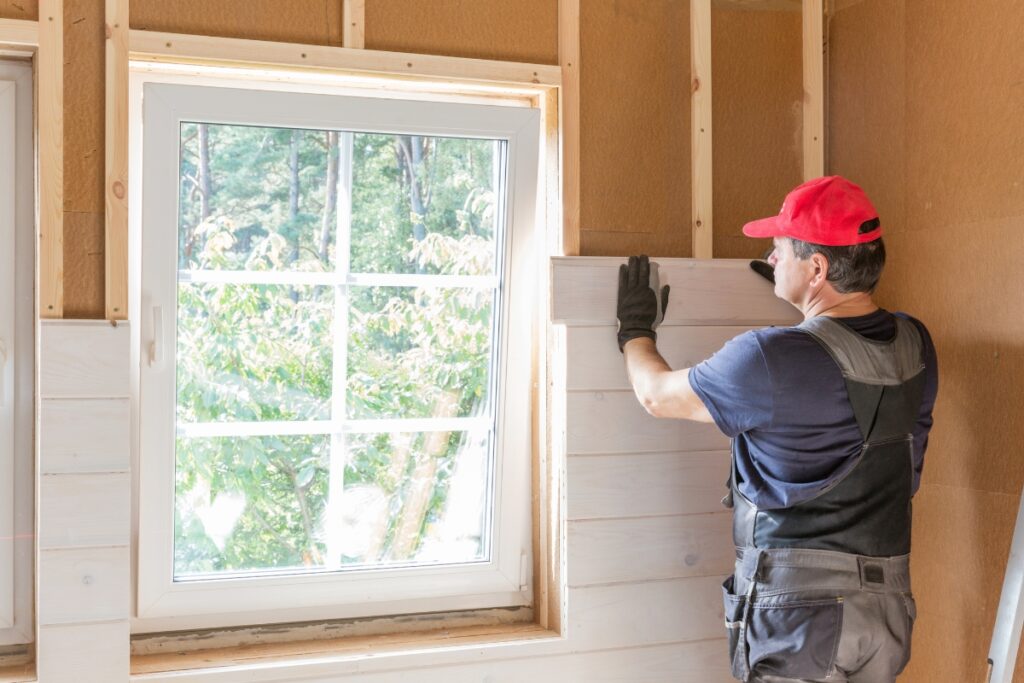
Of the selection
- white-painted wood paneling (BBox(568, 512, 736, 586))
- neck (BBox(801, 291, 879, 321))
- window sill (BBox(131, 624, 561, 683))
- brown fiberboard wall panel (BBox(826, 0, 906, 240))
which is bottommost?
window sill (BBox(131, 624, 561, 683))

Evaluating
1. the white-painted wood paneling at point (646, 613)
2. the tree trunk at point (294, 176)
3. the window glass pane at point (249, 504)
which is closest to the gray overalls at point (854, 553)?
the white-painted wood paneling at point (646, 613)

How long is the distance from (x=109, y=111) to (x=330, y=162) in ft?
1.54

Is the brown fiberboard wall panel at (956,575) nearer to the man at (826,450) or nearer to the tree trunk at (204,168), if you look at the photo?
the man at (826,450)

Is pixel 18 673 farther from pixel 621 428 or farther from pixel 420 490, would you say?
pixel 621 428

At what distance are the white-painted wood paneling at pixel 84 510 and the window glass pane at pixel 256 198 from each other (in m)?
0.49

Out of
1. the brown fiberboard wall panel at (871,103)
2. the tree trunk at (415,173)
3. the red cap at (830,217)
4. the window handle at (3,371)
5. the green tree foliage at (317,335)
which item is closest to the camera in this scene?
the red cap at (830,217)

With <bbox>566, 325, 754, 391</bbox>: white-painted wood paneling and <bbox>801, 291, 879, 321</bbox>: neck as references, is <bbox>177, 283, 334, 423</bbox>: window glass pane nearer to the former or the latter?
<bbox>566, 325, 754, 391</bbox>: white-painted wood paneling

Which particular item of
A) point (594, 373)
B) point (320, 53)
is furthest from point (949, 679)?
point (320, 53)

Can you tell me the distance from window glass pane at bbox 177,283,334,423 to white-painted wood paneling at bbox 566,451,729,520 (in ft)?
2.06

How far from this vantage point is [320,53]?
6.97 feet

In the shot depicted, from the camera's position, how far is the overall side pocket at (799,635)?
182 centimetres

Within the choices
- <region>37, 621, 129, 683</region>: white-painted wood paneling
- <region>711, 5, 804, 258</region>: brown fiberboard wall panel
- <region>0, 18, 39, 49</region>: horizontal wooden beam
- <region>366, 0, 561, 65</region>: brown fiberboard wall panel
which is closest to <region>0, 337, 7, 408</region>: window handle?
<region>37, 621, 129, 683</region>: white-painted wood paneling

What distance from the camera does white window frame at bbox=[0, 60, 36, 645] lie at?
203 cm

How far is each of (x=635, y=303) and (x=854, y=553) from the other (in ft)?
2.44
